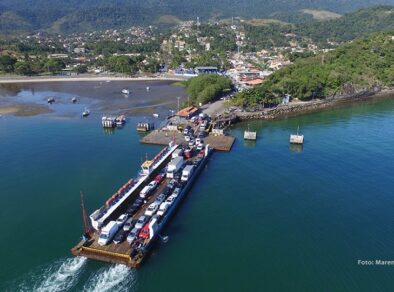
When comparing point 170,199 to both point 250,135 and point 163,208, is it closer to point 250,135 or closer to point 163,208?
point 163,208

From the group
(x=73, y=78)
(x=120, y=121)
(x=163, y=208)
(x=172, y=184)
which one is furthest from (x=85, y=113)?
(x=73, y=78)

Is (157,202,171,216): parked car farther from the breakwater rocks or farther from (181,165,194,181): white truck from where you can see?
the breakwater rocks

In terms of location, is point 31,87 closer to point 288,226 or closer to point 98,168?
point 98,168

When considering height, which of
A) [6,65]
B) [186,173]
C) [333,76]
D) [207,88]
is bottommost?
[186,173]

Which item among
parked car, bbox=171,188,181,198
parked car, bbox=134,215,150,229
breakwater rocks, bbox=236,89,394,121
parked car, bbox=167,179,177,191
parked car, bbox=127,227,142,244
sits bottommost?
parked car, bbox=127,227,142,244

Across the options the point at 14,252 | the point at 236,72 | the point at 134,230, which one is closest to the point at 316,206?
the point at 134,230

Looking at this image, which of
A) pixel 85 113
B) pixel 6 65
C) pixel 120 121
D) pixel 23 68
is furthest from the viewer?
pixel 6 65

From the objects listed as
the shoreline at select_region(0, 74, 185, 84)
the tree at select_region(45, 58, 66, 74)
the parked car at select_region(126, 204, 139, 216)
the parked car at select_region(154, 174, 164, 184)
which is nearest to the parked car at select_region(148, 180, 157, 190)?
the parked car at select_region(154, 174, 164, 184)
